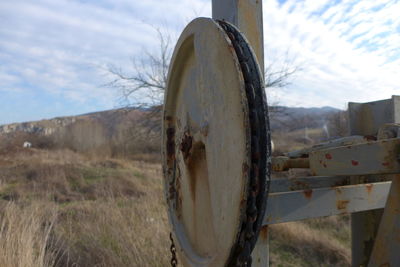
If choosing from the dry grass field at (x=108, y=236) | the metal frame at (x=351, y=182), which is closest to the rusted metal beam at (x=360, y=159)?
the metal frame at (x=351, y=182)

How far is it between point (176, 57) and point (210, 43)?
574 mm

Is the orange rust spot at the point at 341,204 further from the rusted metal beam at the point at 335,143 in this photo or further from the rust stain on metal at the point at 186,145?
the rust stain on metal at the point at 186,145

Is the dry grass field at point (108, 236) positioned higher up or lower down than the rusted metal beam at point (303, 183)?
lower down

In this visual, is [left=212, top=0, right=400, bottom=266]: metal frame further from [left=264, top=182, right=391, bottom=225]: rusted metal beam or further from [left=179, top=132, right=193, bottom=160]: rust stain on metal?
[left=179, top=132, right=193, bottom=160]: rust stain on metal

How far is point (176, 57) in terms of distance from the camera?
206 cm

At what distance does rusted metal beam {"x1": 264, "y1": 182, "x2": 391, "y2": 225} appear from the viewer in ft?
6.12

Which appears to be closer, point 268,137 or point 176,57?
point 268,137

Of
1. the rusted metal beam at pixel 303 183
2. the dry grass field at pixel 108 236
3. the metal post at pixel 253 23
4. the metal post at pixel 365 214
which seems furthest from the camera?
the dry grass field at pixel 108 236

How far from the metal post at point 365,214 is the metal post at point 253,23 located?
1018 millimetres

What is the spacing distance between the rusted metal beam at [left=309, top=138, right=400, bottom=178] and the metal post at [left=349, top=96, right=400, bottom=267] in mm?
993

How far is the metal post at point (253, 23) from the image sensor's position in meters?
1.87

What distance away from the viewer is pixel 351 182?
2564 millimetres

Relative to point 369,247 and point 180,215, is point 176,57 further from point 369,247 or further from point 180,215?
point 369,247

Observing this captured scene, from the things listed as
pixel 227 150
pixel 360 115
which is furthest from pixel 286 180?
pixel 227 150
